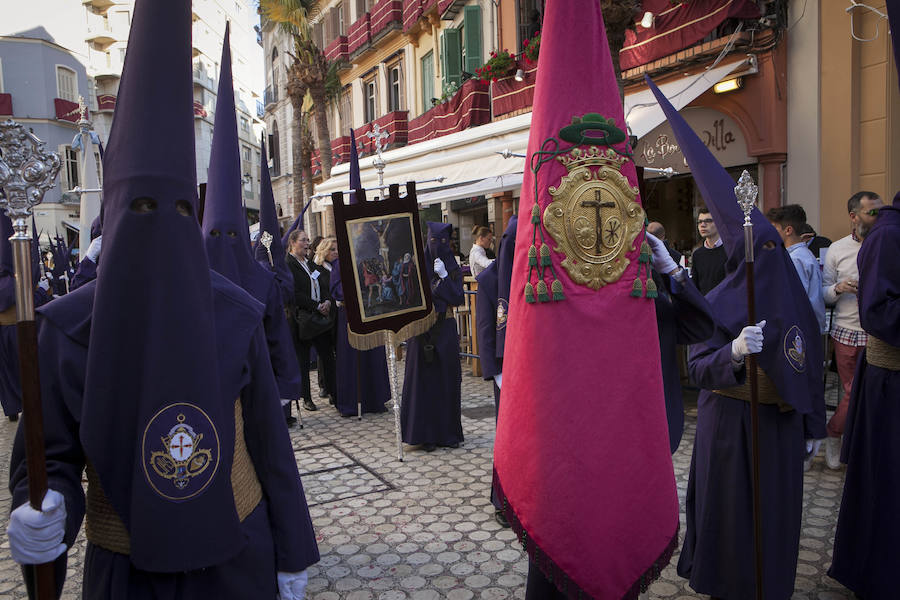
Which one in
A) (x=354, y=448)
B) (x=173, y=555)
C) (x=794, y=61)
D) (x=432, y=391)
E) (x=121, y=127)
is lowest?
(x=354, y=448)

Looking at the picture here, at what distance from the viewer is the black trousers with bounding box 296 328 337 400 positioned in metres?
8.70

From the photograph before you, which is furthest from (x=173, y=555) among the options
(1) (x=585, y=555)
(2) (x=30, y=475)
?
(1) (x=585, y=555)

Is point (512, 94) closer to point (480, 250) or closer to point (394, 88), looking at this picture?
point (480, 250)

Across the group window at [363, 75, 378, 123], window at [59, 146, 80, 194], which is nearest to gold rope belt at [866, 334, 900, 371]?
window at [363, 75, 378, 123]

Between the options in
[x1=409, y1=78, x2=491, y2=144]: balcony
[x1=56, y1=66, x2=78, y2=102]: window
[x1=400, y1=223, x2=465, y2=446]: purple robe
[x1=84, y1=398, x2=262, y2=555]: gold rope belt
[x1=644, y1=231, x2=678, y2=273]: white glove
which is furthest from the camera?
[x1=56, y1=66, x2=78, y2=102]: window

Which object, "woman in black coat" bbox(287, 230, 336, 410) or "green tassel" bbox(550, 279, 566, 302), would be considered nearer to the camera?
"green tassel" bbox(550, 279, 566, 302)

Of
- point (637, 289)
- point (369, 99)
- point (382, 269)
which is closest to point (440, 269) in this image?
point (382, 269)

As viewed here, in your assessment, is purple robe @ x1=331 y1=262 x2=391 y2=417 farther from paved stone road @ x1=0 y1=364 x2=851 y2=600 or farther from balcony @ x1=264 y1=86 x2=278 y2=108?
balcony @ x1=264 y1=86 x2=278 y2=108

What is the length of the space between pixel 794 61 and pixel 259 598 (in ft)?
34.1

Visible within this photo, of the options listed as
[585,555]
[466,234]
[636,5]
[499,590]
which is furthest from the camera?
[466,234]

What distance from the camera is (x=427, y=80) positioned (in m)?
23.0

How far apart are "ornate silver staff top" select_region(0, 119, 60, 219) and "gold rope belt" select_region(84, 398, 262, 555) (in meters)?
0.74

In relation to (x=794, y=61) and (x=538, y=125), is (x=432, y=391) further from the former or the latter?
(x=794, y=61)

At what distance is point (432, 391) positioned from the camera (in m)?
6.75
